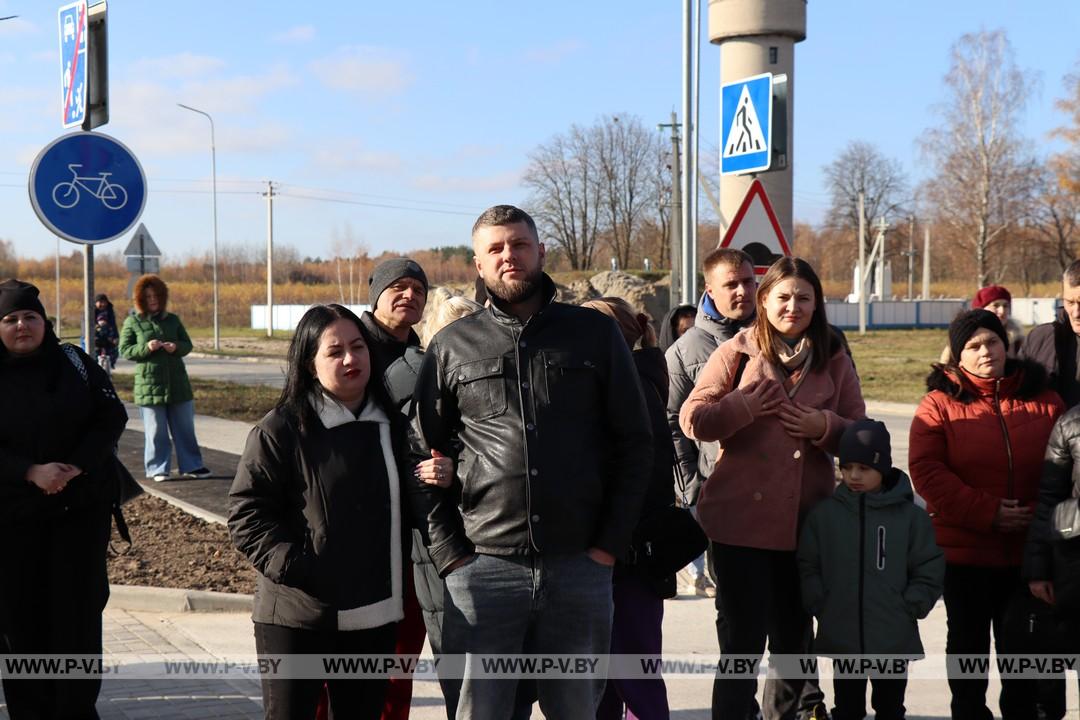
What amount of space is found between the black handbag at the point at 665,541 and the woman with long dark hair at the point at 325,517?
927 millimetres


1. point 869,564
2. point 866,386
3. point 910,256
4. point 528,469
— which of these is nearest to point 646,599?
point 869,564

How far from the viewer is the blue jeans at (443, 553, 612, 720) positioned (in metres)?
3.50

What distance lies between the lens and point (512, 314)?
11.8 feet

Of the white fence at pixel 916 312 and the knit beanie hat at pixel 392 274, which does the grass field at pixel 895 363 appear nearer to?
the knit beanie hat at pixel 392 274

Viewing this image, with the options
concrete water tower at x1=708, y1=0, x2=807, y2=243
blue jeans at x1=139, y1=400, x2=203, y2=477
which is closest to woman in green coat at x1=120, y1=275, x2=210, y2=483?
blue jeans at x1=139, y1=400, x2=203, y2=477

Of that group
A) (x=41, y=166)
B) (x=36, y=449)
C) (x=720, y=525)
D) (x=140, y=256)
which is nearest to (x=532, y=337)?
(x=720, y=525)

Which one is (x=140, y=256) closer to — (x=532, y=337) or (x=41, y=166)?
(x=41, y=166)

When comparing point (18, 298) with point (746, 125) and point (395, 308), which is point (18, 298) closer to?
point (395, 308)

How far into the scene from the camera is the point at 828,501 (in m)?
4.39

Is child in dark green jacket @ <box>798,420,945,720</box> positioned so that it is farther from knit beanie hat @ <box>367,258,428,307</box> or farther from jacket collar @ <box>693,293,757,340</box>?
knit beanie hat @ <box>367,258,428,307</box>

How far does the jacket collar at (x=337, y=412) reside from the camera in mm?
3843

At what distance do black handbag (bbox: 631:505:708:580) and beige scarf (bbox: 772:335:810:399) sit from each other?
70cm

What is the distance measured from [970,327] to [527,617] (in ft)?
7.80

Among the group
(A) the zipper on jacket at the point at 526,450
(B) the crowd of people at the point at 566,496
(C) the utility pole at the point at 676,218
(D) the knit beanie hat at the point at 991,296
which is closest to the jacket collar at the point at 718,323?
(B) the crowd of people at the point at 566,496
